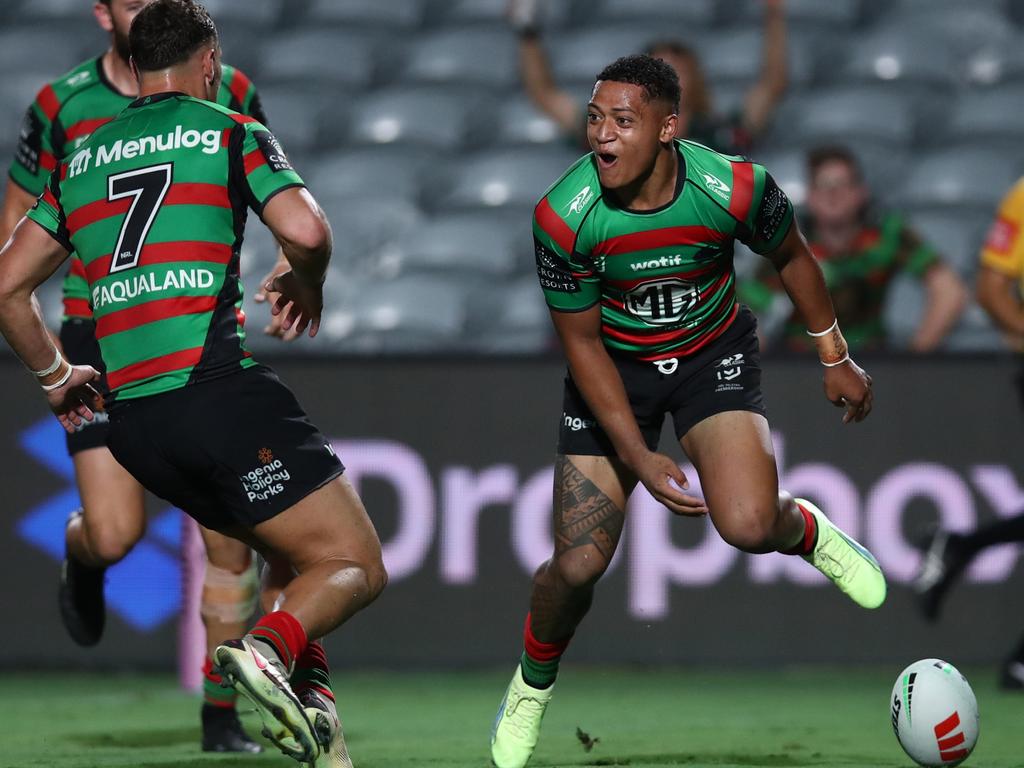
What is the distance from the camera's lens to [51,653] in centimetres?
812

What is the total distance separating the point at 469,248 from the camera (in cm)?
1071

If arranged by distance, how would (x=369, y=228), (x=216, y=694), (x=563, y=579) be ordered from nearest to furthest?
(x=563, y=579)
(x=216, y=694)
(x=369, y=228)

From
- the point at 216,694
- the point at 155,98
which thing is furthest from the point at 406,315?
the point at 155,98

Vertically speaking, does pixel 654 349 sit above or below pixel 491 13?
above

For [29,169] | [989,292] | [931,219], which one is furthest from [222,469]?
[931,219]

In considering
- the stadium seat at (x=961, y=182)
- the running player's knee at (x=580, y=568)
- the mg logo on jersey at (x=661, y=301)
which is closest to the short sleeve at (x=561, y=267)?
the mg logo on jersey at (x=661, y=301)

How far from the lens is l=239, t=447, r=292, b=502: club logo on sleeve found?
4.37 m

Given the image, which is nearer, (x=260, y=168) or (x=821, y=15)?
(x=260, y=168)

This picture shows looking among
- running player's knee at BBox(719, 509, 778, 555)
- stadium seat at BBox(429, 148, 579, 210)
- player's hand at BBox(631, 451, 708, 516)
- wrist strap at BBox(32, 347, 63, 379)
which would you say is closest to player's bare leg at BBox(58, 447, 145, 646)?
wrist strap at BBox(32, 347, 63, 379)

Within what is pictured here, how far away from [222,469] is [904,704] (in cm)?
209

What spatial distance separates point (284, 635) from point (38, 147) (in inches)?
97.6

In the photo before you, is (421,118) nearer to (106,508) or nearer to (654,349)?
(106,508)

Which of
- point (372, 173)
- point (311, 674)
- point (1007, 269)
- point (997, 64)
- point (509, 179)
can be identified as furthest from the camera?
point (997, 64)

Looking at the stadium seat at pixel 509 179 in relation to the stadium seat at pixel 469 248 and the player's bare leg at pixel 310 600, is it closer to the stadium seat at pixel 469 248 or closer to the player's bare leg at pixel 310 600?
the stadium seat at pixel 469 248
